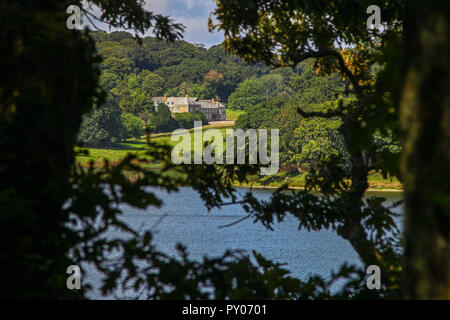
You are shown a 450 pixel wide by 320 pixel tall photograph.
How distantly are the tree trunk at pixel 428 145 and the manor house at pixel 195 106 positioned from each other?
3495 inches

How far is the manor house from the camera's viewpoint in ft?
299

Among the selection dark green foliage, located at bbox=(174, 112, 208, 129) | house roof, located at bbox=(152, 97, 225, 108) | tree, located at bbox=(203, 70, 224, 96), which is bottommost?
dark green foliage, located at bbox=(174, 112, 208, 129)

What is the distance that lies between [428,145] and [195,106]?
93.5 meters

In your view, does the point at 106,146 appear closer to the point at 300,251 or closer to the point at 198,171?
the point at 300,251

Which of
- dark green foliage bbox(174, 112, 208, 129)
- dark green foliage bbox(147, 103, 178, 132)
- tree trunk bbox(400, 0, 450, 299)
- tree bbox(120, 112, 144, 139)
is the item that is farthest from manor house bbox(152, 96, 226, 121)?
tree trunk bbox(400, 0, 450, 299)

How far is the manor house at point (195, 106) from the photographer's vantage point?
91.2 m

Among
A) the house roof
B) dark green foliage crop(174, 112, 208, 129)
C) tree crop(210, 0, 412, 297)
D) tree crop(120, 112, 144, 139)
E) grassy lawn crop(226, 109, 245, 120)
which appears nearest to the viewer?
tree crop(210, 0, 412, 297)

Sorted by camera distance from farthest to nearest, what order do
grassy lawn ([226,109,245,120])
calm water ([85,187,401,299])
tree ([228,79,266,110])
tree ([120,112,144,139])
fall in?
1. tree ([228,79,266,110])
2. grassy lawn ([226,109,245,120])
3. tree ([120,112,144,139])
4. calm water ([85,187,401,299])

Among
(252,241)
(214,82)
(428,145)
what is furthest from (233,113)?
(428,145)

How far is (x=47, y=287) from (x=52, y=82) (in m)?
1.13

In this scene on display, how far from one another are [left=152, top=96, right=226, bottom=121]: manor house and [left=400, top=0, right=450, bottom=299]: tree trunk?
291ft

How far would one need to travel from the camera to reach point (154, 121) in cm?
7125

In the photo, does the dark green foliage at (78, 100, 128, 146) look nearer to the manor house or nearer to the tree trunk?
the manor house

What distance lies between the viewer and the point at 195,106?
94188 mm
